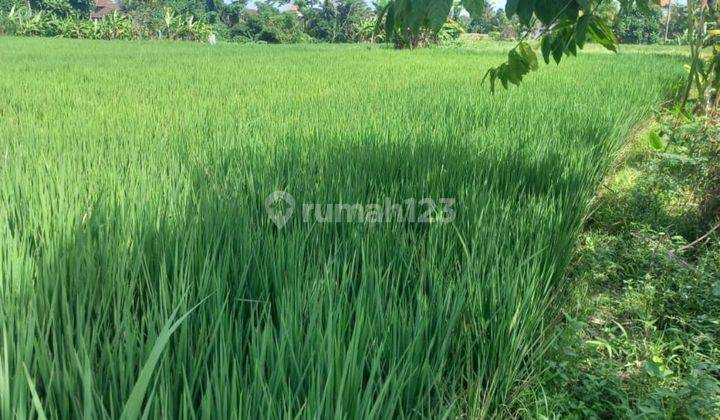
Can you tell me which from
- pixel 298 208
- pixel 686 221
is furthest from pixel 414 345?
pixel 686 221

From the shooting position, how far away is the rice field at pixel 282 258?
2.59ft

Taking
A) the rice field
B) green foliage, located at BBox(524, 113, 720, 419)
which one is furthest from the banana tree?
green foliage, located at BBox(524, 113, 720, 419)

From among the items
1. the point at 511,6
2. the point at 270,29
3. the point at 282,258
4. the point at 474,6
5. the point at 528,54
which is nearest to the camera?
the point at 474,6

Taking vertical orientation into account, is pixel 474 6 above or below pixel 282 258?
above

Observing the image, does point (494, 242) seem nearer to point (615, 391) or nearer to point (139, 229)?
point (615, 391)

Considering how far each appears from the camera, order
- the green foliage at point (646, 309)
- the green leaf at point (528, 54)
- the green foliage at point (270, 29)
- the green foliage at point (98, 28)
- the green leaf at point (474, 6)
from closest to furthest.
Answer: the green leaf at point (474, 6), the green foliage at point (646, 309), the green leaf at point (528, 54), the green foliage at point (98, 28), the green foliage at point (270, 29)

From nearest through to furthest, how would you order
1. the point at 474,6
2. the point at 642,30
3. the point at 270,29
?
the point at 474,6
the point at 270,29
the point at 642,30

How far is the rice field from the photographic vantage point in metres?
0.79

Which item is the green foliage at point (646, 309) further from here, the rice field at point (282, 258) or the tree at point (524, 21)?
the tree at point (524, 21)

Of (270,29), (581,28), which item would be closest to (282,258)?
(581,28)

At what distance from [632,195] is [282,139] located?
5.77ft

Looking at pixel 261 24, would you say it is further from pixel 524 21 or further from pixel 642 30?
pixel 524 21

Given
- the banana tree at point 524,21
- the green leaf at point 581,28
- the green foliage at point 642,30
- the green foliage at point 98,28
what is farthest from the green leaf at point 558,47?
the green foliage at point 642,30

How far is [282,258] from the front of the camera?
1.17 m
